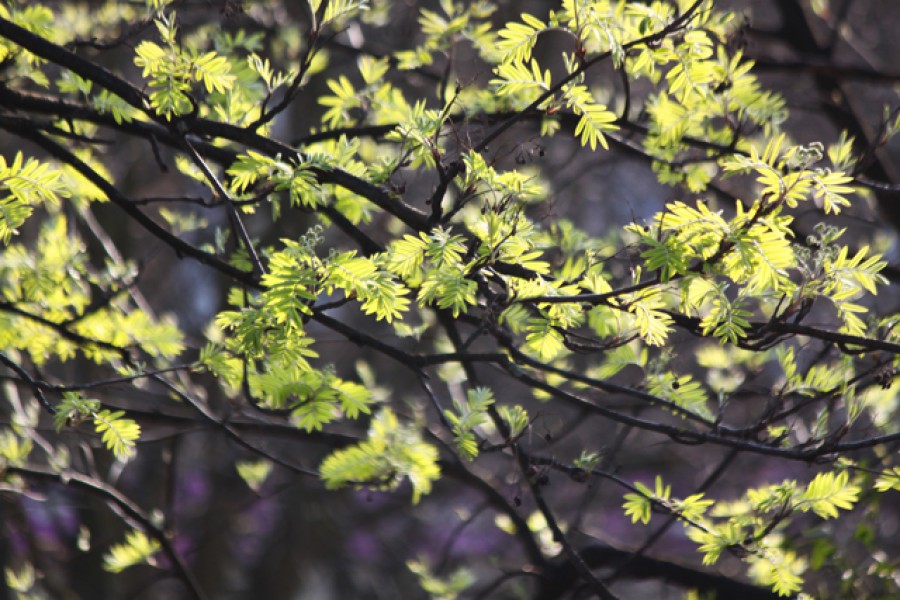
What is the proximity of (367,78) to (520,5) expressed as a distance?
4.59 m

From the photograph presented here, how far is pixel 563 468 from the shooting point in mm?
1922

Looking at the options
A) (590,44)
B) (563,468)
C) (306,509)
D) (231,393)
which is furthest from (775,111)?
(306,509)

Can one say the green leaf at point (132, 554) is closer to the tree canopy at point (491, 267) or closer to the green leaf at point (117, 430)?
the tree canopy at point (491, 267)

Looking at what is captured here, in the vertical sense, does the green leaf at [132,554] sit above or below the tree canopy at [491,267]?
below

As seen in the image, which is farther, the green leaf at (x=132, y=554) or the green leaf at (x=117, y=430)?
the green leaf at (x=132, y=554)

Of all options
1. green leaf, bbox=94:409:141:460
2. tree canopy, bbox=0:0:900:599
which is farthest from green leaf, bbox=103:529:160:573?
green leaf, bbox=94:409:141:460

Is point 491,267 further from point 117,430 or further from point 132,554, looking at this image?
point 132,554

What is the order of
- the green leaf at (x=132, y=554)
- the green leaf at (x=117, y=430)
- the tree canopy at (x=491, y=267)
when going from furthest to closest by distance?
the green leaf at (x=132, y=554) < the green leaf at (x=117, y=430) < the tree canopy at (x=491, y=267)

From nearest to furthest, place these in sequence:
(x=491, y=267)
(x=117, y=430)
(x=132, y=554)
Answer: (x=491, y=267) → (x=117, y=430) → (x=132, y=554)

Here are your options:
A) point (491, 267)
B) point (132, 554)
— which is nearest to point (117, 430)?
point (132, 554)

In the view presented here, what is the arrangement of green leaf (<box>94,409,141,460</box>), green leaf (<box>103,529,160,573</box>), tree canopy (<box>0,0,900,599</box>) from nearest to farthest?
tree canopy (<box>0,0,900,599</box>) < green leaf (<box>94,409,141,460</box>) < green leaf (<box>103,529,160,573</box>)

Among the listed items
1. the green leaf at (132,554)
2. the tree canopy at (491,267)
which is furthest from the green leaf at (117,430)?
the green leaf at (132,554)

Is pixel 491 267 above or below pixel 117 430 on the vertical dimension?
above

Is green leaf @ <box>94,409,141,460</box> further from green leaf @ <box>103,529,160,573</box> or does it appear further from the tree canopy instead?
green leaf @ <box>103,529,160,573</box>
